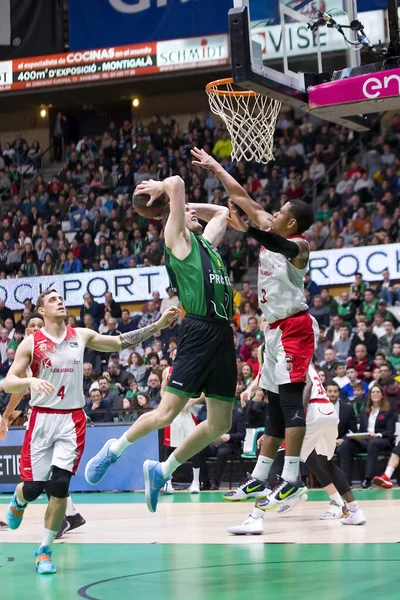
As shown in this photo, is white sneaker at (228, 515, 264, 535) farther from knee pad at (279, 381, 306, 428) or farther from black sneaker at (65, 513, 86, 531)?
black sneaker at (65, 513, 86, 531)

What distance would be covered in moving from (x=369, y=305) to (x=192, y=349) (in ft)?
34.8

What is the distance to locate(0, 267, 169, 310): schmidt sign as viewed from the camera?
21.1 metres

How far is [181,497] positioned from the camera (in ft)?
45.4

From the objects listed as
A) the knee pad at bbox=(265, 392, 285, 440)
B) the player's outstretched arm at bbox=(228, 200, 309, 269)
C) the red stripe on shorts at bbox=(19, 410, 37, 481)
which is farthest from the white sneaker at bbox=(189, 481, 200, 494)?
the red stripe on shorts at bbox=(19, 410, 37, 481)

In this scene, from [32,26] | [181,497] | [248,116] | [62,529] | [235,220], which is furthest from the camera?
[32,26]

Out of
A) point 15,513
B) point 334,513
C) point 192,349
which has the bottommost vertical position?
point 334,513

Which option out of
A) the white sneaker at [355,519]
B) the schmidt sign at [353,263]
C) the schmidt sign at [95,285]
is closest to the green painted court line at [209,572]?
the white sneaker at [355,519]

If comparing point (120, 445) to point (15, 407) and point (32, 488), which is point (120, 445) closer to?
point (32, 488)

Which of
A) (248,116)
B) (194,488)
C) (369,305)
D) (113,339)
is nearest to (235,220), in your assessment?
(113,339)

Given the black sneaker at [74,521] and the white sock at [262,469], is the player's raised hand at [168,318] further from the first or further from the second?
the black sneaker at [74,521]

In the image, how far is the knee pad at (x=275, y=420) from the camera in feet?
28.1

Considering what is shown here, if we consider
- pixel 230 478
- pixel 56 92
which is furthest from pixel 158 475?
pixel 56 92

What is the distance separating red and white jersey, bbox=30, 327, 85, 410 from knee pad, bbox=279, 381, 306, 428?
1.76m

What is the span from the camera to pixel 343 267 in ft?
62.4
